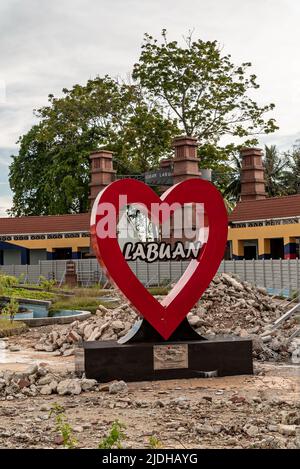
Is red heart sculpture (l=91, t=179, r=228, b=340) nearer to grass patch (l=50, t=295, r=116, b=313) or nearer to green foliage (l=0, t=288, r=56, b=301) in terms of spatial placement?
grass patch (l=50, t=295, r=116, b=313)

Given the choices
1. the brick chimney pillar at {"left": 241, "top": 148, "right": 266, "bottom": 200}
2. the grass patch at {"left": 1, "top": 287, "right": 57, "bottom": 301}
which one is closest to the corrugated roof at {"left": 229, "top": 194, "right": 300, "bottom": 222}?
the brick chimney pillar at {"left": 241, "top": 148, "right": 266, "bottom": 200}

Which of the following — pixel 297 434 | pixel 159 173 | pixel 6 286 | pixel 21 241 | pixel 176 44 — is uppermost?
pixel 176 44

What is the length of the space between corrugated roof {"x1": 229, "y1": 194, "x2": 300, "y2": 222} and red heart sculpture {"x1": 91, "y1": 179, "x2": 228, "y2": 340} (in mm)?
23927

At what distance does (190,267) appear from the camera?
466 inches

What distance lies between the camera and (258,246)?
37594mm

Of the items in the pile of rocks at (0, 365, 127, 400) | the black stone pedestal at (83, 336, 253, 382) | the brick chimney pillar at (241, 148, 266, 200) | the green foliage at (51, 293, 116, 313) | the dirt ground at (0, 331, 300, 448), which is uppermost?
the brick chimney pillar at (241, 148, 266, 200)

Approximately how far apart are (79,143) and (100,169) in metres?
6.70

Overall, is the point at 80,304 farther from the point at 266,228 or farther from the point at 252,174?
the point at 252,174

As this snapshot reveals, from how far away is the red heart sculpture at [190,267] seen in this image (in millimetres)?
11133

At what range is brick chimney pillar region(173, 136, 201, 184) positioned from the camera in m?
37.9

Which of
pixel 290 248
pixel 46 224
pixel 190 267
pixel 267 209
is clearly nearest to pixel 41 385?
pixel 190 267

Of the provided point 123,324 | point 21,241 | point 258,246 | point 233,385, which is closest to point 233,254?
point 258,246
